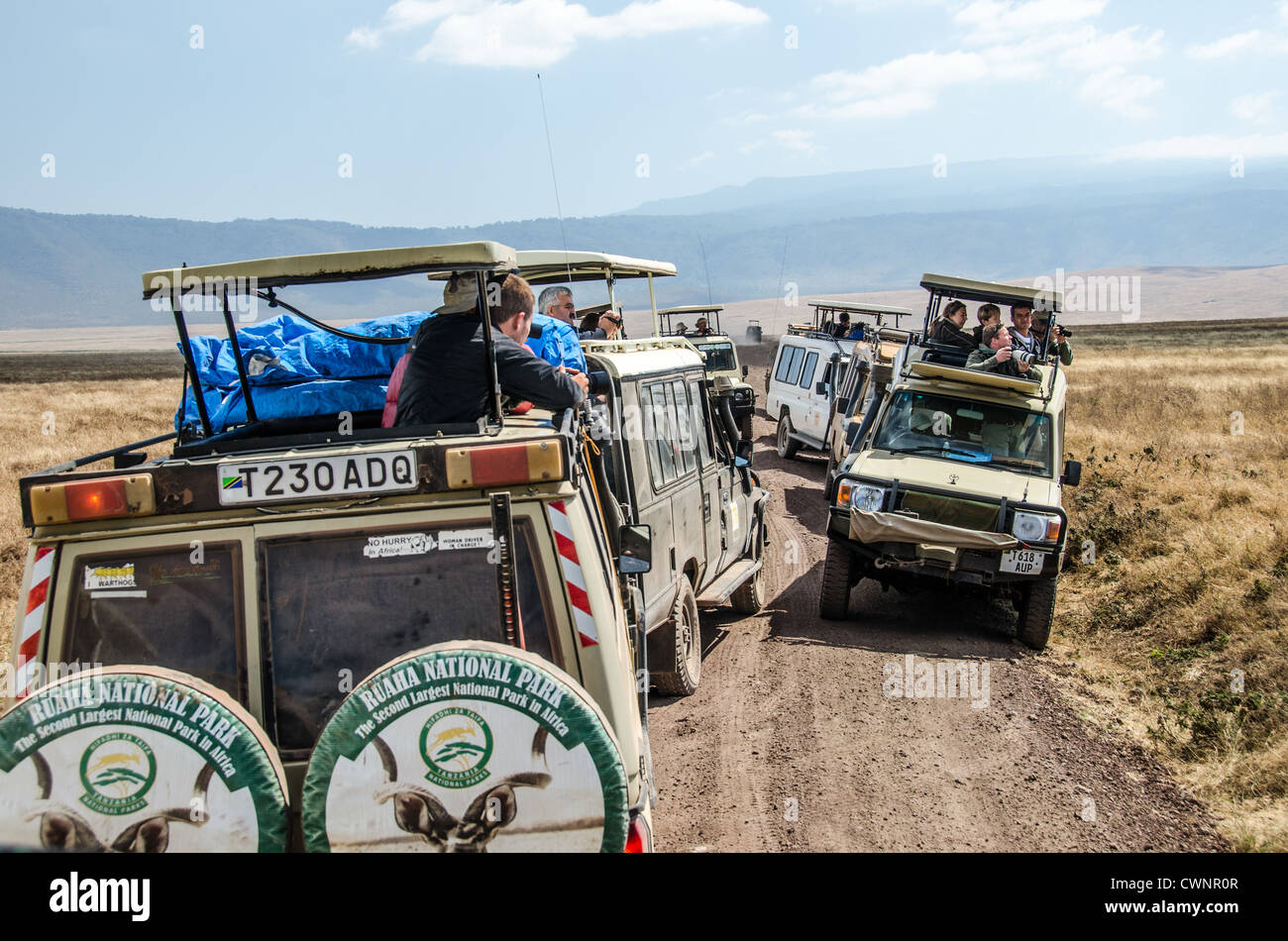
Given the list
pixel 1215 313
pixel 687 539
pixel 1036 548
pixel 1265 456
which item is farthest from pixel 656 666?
pixel 1215 313

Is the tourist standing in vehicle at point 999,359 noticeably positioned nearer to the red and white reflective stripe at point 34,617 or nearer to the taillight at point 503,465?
the taillight at point 503,465

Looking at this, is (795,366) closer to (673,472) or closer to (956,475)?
(956,475)

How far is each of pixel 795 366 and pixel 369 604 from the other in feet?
54.7

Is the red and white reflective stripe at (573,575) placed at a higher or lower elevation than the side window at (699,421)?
higher

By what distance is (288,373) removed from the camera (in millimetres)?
5000

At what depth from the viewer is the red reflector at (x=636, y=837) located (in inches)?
115

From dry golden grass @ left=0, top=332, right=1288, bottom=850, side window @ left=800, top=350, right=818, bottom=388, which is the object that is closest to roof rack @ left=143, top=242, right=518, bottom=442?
dry golden grass @ left=0, top=332, right=1288, bottom=850

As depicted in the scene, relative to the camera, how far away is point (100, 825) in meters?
2.67

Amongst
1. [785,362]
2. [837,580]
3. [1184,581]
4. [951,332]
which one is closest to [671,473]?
[837,580]

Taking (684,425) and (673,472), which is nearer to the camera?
(673,472)

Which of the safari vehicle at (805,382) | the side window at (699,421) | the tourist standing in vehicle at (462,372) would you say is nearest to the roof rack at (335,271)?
the tourist standing in vehicle at (462,372)

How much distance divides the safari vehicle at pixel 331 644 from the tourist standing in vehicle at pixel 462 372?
6.9 inches

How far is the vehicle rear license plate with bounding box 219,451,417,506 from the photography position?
10.2 feet

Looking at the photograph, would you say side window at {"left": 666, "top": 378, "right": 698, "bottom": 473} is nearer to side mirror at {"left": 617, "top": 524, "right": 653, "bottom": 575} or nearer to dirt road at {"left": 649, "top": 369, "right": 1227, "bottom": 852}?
dirt road at {"left": 649, "top": 369, "right": 1227, "bottom": 852}
